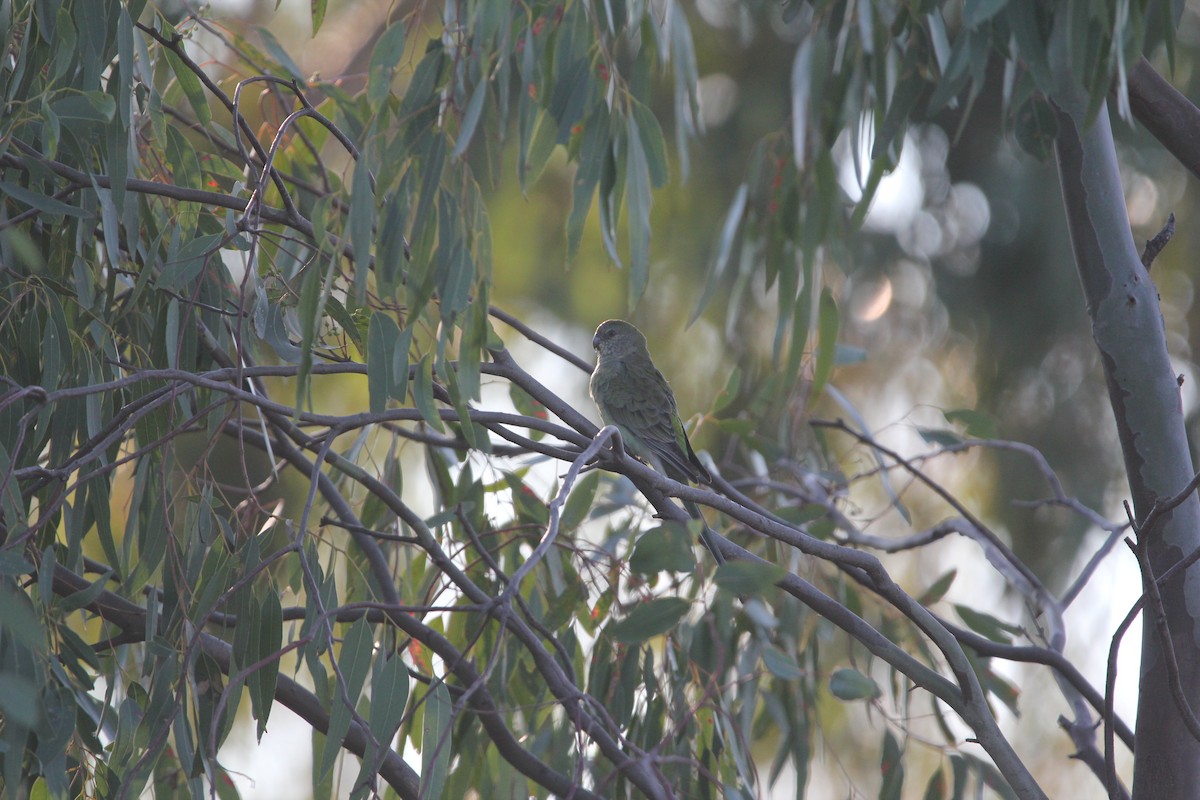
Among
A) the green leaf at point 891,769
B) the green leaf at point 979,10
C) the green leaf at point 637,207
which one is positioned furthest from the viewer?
the green leaf at point 891,769

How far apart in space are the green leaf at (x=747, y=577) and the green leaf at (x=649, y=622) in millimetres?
81

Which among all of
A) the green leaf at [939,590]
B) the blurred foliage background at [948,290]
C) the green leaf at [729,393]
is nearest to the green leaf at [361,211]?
the green leaf at [729,393]

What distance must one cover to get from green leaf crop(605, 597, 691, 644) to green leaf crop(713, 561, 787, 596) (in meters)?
0.08

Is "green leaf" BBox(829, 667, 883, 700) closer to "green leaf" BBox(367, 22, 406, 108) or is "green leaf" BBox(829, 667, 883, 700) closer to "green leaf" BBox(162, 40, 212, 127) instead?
"green leaf" BBox(367, 22, 406, 108)

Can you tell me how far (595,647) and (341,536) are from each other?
4.62 feet

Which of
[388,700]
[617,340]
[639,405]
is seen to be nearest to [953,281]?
[617,340]

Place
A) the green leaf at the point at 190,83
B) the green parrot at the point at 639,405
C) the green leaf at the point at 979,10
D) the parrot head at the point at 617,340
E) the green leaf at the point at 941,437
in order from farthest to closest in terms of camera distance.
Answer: the parrot head at the point at 617,340 < the green parrot at the point at 639,405 < the green leaf at the point at 941,437 < the green leaf at the point at 190,83 < the green leaf at the point at 979,10

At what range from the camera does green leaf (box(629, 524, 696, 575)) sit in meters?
1.55

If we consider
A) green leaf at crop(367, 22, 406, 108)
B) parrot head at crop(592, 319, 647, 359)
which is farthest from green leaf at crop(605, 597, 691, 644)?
parrot head at crop(592, 319, 647, 359)

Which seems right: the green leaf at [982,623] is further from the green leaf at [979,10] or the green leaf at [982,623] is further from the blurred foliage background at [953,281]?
the blurred foliage background at [953,281]

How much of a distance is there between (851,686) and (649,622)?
657mm

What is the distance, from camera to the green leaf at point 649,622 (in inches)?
63.4

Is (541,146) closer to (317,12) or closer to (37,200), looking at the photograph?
(317,12)

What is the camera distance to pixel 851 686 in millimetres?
2090
